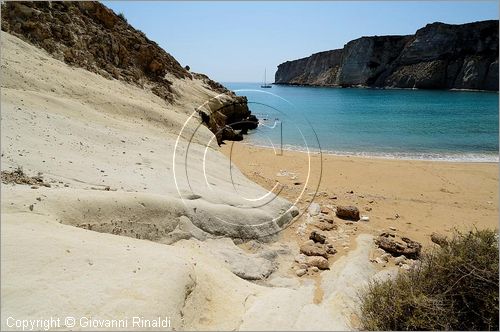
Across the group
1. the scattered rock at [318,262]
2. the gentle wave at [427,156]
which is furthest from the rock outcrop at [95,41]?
the scattered rock at [318,262]

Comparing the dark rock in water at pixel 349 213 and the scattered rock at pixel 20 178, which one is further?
the dark rock in water at pixel 349 213

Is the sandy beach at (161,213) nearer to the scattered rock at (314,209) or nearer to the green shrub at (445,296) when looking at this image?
the scattered rock at (314,209)

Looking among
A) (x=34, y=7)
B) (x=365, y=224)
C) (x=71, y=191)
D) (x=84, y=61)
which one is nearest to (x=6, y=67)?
(x=84, y=61)

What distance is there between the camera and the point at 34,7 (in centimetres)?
1169

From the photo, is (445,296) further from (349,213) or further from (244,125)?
(244,125)

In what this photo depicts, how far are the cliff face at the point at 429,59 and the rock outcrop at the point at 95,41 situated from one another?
66.1 metres

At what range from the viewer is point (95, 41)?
13.1m

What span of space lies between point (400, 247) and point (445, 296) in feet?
7.69

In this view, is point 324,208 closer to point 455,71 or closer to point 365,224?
point 365,224

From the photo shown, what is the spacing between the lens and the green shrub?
11.1 ft

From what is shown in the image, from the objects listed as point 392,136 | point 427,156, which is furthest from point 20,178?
point 392,136

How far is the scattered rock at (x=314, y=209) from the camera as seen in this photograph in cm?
739

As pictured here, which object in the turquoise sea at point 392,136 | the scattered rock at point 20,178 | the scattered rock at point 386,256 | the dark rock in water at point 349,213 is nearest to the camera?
the scattered rock at point 20,178

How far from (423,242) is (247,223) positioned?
340 cm
